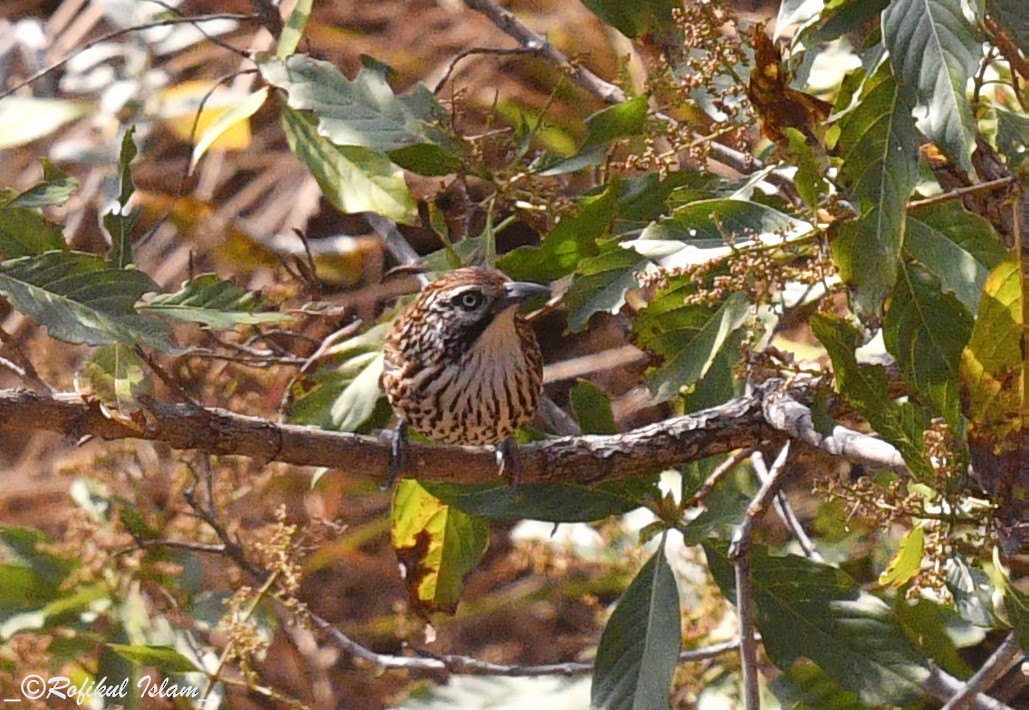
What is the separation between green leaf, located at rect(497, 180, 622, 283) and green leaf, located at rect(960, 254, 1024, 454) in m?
0.79

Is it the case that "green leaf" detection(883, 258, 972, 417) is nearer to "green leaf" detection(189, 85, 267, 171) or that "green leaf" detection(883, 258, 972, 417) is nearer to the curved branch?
the curved branch

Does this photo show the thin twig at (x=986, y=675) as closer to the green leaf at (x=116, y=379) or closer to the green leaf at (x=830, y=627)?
the green leaf at (x=830, y=627)

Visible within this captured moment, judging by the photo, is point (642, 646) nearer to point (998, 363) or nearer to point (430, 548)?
point (430, 548)

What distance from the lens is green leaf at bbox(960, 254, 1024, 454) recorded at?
1.77m

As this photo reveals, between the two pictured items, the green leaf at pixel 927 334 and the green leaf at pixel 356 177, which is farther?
the green leaf at pixel 356 177

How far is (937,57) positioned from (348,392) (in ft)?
4.46

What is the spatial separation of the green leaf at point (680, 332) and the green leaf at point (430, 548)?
0.64 meters

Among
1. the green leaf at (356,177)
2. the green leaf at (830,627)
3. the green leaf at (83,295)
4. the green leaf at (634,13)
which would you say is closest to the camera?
the green leaf at (83,295)

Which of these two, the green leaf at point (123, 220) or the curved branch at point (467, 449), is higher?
the green leaf at point (123, 220)

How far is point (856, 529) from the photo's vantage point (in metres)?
3.19

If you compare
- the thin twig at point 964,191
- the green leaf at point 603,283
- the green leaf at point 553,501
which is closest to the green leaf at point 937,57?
the thin twig at point 964,191

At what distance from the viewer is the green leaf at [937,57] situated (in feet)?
5.68

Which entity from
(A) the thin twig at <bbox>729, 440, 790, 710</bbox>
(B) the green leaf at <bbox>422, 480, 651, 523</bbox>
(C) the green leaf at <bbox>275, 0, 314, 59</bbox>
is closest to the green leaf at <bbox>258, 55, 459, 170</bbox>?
(C) the green leaf at <bbox>275, 0, 314, 59</bbox>

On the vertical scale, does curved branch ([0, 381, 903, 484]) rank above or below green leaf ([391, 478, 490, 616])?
above
